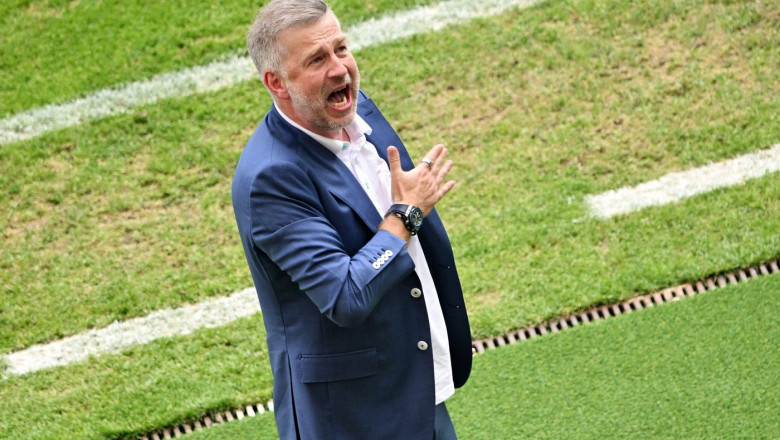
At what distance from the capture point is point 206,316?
512 cm

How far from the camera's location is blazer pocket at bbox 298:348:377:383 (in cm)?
285

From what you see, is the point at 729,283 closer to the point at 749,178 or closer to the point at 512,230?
the point at 749,178

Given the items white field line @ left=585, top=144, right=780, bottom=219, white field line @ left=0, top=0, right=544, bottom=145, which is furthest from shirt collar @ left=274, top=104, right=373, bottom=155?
white field line @ left=0, top=0, right=544, bottom=145

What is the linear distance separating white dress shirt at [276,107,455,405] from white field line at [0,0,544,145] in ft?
11.3

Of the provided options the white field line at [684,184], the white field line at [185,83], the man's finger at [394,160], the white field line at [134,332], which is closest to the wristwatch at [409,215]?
the man's finger at [394,160]

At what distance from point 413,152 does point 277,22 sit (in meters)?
3.10

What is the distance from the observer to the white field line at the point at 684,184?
17.3 feet

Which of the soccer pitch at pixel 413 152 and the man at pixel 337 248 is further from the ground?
the man at pixel 337 248

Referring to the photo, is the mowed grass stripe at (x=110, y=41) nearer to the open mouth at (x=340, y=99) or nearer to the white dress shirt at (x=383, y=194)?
the white dress shirt at (x=383, y=194)

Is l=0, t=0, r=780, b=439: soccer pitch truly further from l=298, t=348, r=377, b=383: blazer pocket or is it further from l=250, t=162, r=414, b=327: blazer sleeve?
l=250, t=162, r=414, b=327: blazer sleeve

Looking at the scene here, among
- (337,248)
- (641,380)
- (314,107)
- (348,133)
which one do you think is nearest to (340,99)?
(314,107)

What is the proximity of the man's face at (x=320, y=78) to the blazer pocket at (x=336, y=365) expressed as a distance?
625 millimetres

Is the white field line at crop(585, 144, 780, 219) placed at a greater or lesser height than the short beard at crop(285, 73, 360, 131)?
lesser

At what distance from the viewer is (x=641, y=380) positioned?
4332 mm
